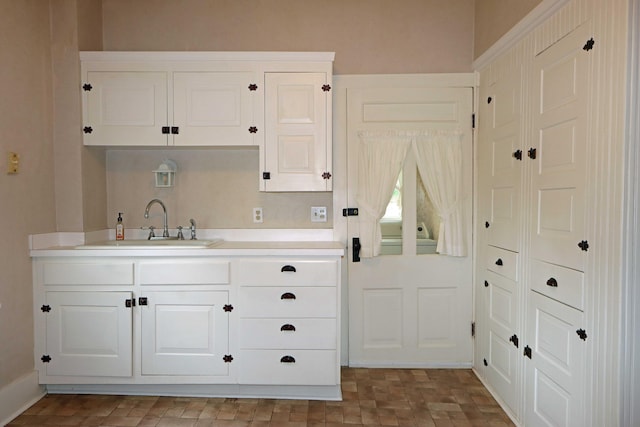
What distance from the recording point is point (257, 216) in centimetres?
317

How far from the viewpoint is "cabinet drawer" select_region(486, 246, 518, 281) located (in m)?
2.45

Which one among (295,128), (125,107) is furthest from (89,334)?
(295,128)

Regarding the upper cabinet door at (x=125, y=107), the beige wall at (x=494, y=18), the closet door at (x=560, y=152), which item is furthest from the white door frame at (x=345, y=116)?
the upper cabinet door at (x=125, y=107)

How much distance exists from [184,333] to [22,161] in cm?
143

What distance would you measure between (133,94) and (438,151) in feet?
7.09

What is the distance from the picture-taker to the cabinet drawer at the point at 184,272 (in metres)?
2.61

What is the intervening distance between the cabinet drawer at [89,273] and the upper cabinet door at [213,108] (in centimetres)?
89

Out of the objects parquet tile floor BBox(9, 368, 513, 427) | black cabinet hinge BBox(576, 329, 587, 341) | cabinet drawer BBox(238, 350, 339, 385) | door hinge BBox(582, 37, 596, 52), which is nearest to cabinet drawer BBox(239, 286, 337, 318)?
cabinet drawer BBox(238, 350, 339, 385)

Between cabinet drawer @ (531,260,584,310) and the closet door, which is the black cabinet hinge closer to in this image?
cabinet drawer @ (531,260,584,310)

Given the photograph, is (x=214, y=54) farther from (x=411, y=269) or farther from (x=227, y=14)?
(x=411, y=269)

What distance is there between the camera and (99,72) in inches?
110

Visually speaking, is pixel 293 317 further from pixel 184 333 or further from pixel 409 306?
pixel 409 306

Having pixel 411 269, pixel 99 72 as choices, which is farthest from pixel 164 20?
pixel 411 269

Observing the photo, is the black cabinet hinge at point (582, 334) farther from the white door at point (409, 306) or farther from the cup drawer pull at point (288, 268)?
the cup drawer pull at point (288, 268)
